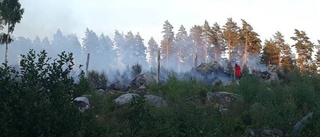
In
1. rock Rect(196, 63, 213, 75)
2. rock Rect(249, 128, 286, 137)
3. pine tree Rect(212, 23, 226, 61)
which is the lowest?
rock Rect(249, 128, 286, 137)

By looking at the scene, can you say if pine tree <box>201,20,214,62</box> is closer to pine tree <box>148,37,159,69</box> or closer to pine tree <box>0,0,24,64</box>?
pine tree <box>148,37,159,69</box>

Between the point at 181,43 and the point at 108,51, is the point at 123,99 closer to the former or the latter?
the point at 181,43

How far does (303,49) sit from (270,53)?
429 cm

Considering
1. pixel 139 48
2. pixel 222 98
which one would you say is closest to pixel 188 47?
pixel 139 48

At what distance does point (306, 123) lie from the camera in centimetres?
1639

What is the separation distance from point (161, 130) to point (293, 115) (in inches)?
299

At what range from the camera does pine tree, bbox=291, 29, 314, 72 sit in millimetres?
49969

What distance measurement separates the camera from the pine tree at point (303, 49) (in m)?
50.0

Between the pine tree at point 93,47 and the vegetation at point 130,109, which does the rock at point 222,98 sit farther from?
Result: the pine tree at point 93,47

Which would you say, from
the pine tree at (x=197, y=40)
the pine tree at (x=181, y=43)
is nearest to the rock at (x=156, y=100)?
the pine tree at (x=197, y=40)

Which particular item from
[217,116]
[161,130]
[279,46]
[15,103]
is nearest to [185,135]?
[161,130]

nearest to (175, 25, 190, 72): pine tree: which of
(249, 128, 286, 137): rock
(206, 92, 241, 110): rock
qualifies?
(206, 92, 241, 110): rock

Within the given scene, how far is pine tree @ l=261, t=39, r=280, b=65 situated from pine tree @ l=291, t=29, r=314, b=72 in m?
2.87

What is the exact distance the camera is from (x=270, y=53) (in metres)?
53.0
